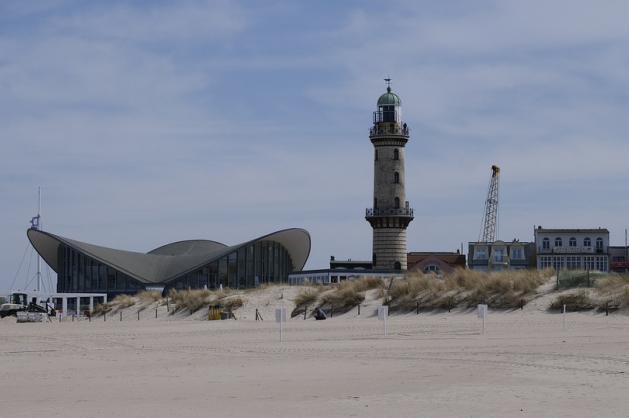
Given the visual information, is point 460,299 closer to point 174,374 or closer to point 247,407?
point 174,374

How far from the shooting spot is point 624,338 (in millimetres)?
24156

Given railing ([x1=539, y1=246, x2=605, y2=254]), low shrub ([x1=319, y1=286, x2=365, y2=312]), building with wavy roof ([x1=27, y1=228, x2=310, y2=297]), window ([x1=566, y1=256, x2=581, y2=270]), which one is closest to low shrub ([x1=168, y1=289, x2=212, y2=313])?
low shrub ([x1=319, y1=286, x2=365, y2=312])

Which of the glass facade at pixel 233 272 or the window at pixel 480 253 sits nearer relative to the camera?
the glass facade at pixel 233 272

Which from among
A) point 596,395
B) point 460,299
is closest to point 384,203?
point 460,299

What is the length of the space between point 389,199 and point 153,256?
25402 mm

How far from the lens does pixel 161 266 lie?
8944cm

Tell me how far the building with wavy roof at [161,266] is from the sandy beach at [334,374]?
5172 cm

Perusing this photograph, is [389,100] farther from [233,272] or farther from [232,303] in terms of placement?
[232,303]

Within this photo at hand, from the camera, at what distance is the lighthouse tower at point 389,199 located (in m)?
76.9

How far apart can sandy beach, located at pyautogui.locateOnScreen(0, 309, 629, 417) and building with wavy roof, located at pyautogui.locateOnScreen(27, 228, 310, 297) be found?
51.7 m

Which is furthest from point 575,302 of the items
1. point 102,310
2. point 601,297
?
point 102,310

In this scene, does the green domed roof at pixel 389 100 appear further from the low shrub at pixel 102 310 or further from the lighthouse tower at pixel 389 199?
the low shrub at pixel 102 310

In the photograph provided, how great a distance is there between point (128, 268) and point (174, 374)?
67.5 m

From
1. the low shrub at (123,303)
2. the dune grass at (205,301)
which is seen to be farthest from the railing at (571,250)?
the dune grass at (205,301)
